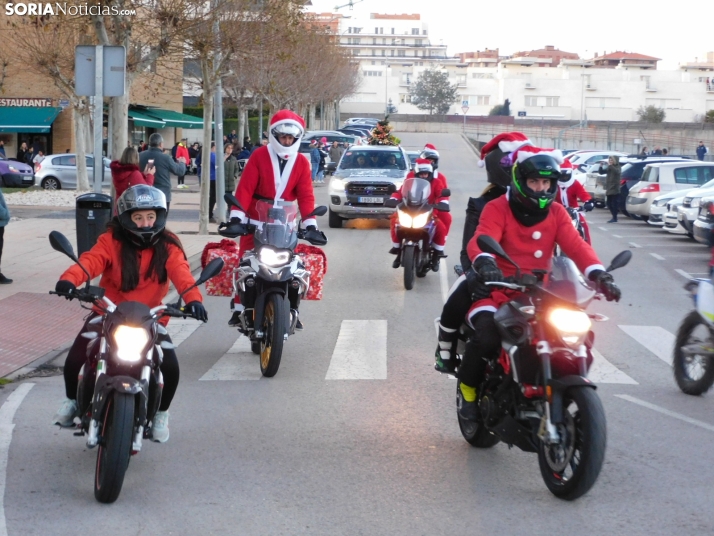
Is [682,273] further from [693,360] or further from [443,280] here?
[693,360]

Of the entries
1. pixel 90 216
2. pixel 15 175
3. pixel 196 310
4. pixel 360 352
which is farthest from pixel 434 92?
pixel 196 310

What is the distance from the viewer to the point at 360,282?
50.0 ft

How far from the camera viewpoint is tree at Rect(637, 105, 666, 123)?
12493 centimetres

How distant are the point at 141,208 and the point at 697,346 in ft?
15.8

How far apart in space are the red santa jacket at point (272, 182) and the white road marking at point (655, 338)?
12.1ft

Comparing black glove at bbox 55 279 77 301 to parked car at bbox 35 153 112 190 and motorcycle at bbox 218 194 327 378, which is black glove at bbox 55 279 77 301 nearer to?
motorcycle at bbox 218 194 327 378

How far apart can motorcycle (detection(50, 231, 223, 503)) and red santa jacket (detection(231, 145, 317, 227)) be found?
13.1ft

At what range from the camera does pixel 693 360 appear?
8.50 metres

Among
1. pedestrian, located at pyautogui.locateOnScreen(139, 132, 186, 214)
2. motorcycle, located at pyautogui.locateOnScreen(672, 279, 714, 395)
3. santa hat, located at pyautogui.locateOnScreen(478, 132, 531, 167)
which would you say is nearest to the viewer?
santa hat, located at pyautogui.locateOnScreen(478, 132, 531, 167)

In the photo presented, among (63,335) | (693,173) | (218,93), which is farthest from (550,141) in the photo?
(63,335)

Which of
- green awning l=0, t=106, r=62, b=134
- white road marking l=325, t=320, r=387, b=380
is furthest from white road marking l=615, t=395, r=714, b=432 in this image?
green awning l=0, t=106, r=62, b=134

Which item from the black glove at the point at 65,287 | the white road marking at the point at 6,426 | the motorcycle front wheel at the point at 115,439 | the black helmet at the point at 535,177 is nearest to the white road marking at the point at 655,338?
the black helmet at the point at 535,177

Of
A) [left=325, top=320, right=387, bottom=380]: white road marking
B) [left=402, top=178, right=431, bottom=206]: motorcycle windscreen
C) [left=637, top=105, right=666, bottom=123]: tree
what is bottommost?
[left=325, top=320, right=387, bottom=380]: white road marking

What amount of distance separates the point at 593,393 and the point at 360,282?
10.0 m
